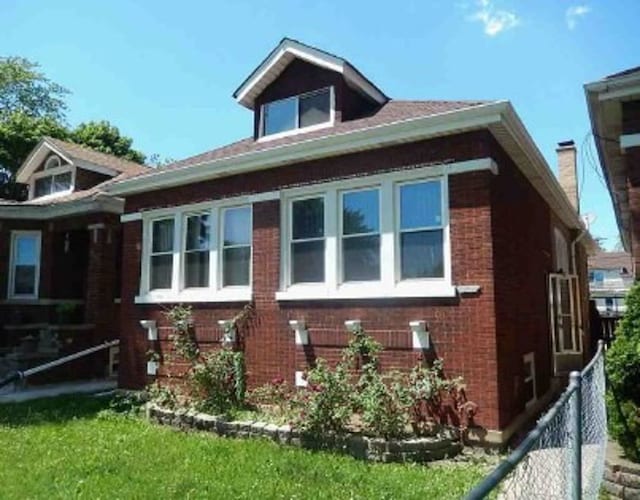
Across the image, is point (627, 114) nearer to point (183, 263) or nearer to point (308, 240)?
point (308, 240)

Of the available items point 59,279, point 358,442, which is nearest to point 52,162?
point 59,279

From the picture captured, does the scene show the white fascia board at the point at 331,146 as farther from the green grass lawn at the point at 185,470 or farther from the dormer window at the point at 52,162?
the dormer window at the point at 52,162

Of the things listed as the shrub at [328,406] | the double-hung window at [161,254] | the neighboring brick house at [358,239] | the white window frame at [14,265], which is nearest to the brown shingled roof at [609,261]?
the neighboring brick house at [358,239]

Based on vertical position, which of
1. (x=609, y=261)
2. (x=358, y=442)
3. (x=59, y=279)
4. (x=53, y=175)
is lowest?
(x=358, y=442)

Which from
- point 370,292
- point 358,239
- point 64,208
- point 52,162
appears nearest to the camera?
point 370,292

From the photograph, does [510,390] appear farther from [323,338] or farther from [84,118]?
[84,118]

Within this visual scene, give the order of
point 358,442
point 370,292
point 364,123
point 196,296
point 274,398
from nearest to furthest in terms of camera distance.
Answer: point 358,442 → point 370,292 → point 274,398 → point 364,123 → point 196,296

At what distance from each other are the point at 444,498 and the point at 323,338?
148 inches

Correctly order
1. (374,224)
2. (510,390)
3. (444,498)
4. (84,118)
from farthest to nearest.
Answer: (84,118), (374,224), (510,390), (444,498)

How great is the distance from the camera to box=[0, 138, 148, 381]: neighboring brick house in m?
13.6

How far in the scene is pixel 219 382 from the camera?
9008 mm

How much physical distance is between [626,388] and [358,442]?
3022 millimetres

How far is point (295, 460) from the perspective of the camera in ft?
21.2

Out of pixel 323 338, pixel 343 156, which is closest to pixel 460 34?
pixel 343 156
